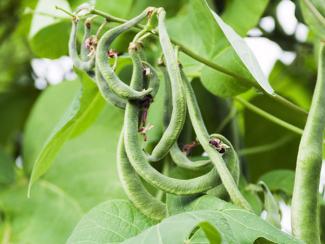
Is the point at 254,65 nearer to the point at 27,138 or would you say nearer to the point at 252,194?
the point at 252,194

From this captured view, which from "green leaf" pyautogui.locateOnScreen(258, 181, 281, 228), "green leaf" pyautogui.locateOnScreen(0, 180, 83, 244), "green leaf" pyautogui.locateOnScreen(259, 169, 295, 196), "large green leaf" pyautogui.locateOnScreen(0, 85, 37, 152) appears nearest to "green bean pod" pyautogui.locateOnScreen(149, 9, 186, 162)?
"green leaf" pyautogui.locateOnScreen(258, 181, 281, 228)

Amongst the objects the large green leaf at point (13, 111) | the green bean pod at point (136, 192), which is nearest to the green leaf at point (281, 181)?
the green bean pod at point (136, 192)

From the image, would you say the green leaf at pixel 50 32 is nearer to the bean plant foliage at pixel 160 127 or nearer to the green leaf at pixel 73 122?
the bean plant foliage at pixel 160 127

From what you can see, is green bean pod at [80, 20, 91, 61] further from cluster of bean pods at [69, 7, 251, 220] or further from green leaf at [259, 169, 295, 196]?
green leaf at [259, 169, 295, 196]

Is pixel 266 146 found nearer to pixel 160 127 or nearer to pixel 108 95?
pixel 160 127

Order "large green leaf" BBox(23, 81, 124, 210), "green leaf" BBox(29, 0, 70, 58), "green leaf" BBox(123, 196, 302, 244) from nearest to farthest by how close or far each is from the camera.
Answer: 1. "green leaf" BBox(123, 196, 302, 244)
2. "large green leaf" BBox(23, 81, 124, 210)
3. "green leaf" BBox(29, 0, 70, 58)

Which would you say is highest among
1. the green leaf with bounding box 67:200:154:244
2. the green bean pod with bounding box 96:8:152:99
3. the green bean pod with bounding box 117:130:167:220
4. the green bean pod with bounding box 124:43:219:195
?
the green bean pod with bounding box 96:8:152:99

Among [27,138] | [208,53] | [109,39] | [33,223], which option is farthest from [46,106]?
[109,39]
